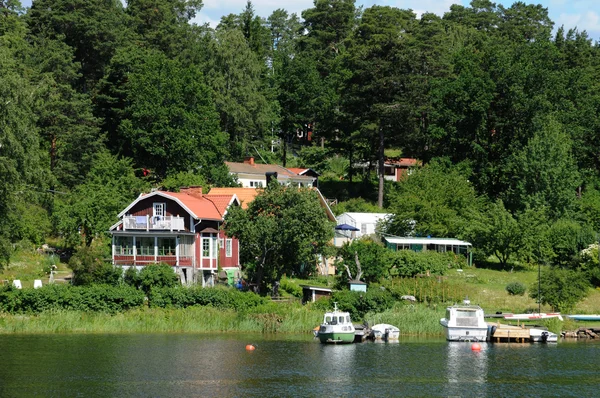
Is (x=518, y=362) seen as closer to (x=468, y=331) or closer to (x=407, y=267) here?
(x=468, y=331)

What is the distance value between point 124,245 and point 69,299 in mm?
11617

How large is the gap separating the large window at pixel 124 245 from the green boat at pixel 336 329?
19532 millimetres

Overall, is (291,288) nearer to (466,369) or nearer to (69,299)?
(69,299)

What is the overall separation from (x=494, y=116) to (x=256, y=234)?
41314 millimetres

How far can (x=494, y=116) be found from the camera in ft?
325

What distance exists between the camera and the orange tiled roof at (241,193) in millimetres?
78550

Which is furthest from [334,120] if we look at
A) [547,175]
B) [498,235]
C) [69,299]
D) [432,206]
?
[69,299]

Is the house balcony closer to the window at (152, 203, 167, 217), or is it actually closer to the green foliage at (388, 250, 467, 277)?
the window at (152, 203, 167, 217)

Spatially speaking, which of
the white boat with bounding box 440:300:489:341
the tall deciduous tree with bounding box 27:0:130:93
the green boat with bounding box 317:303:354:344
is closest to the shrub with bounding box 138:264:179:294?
the green boat with bounding box 317:303:354:344

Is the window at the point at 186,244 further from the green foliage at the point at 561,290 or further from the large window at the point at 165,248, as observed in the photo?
the green foliage at the point at 561,290

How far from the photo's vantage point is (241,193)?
80.9 meters

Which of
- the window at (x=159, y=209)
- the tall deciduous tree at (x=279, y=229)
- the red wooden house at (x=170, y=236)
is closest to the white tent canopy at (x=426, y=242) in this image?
the tall deciduous tree at (x=279, y=229)

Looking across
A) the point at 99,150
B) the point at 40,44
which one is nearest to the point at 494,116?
the point at 99,150

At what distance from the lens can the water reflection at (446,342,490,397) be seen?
145ft
